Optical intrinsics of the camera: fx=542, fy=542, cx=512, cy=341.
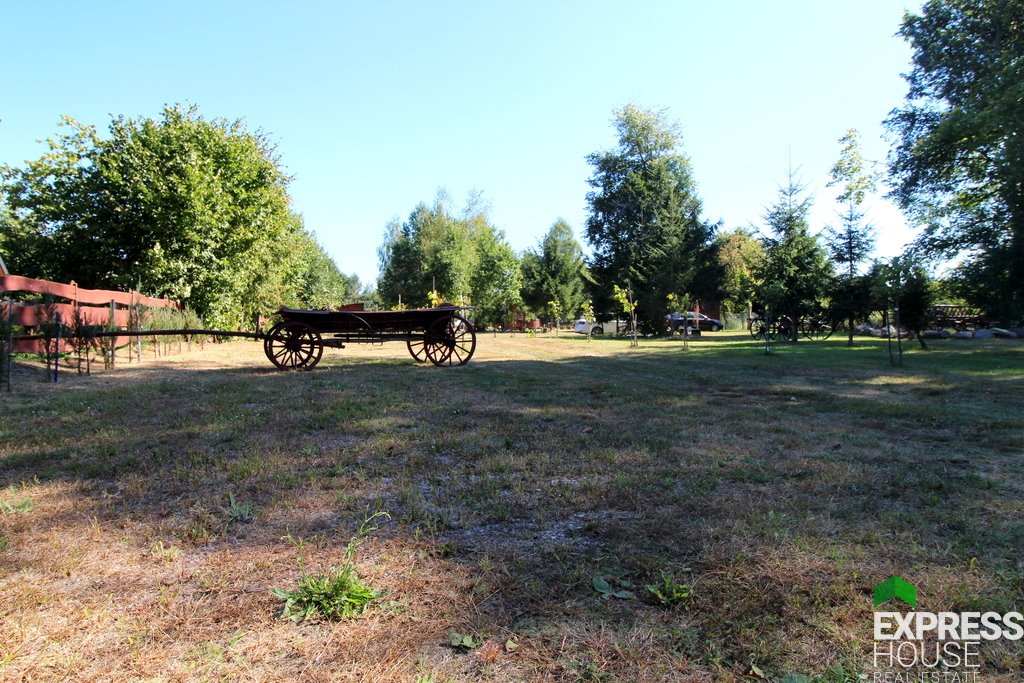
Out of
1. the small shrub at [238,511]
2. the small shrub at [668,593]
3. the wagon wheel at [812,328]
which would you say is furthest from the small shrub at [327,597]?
the wagon wheel at [812,328]

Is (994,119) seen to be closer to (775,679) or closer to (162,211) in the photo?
Result: (775,679)

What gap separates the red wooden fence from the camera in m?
9.62

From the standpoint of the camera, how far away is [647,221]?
34.9 metres

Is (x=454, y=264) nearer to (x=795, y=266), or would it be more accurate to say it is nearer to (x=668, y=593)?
(x=795, y=266)

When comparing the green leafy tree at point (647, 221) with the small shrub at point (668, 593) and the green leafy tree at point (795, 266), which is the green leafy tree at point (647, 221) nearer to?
the green leafy tree at point (795, 266)

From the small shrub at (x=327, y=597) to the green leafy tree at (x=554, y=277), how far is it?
4668 centimetres

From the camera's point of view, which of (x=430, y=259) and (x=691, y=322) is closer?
(x=691, y=322)

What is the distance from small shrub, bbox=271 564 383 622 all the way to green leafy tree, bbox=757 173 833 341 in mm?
26121

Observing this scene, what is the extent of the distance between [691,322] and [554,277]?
14.5 meters

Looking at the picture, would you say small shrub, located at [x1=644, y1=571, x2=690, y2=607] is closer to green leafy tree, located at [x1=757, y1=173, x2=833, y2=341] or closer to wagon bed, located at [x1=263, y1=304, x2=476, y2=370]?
wagon bed, located at [x1=263, y1=304, x2=476, y2=370]

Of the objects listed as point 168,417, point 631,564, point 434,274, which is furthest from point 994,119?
point 434,274

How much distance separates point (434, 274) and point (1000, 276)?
38.4m

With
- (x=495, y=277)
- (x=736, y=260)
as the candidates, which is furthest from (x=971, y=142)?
(x=495, y=277)

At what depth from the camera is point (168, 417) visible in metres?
5.81
